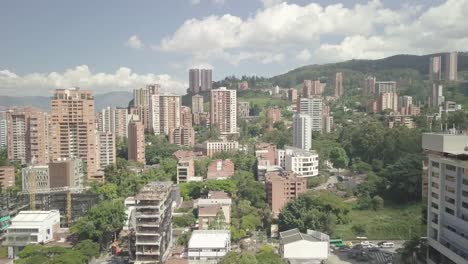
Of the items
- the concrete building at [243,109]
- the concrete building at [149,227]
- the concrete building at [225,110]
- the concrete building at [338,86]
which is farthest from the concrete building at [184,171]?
the concrete building at [338,86]

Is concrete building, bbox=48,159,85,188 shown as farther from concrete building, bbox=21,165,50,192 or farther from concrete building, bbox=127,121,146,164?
concrete building, bbox=127,121,146,164

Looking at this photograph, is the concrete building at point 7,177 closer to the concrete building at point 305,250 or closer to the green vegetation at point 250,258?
the green vegetation at point 250,258

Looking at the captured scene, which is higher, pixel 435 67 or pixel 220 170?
pixel 435 67

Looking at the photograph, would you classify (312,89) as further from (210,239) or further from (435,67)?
(210,239)

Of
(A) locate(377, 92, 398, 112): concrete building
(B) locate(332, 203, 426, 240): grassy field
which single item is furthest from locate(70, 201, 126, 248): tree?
(A) locate(377, 92, 398, 112): concrete building

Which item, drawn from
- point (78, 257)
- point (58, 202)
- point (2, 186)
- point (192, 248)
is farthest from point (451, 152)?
point (2, 186)

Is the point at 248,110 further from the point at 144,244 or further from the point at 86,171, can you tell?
the point at 144,244

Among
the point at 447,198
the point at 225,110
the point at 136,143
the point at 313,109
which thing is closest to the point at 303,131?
the point at 313,109
